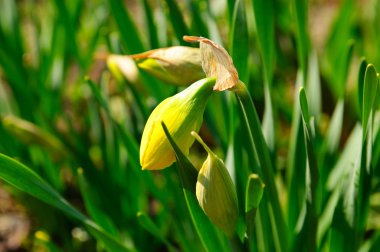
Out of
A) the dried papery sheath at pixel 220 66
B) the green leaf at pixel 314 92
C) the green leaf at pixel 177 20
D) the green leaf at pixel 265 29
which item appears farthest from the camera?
the green leaf at pixel 314 92

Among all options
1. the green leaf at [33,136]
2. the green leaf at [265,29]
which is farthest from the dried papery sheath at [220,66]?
the green leaf at [33,136]

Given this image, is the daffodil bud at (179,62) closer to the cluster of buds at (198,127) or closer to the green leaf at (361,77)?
the cluster of buds at (198,127)

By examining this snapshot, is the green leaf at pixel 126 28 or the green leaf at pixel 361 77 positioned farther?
the green leaf at pixel 126 28

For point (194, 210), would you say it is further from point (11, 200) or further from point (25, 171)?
point (11, 200)

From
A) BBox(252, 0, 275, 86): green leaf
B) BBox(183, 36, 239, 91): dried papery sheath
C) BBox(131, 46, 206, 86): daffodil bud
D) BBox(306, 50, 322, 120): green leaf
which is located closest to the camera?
BBox(183, 36, 239, 91): dried papery sheath

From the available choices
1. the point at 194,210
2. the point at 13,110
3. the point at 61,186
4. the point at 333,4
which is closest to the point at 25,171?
the point at 194,210

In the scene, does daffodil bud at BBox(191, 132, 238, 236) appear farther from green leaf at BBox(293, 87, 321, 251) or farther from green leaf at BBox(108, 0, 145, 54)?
green leaf at BBox(108, 0, 145, 54)

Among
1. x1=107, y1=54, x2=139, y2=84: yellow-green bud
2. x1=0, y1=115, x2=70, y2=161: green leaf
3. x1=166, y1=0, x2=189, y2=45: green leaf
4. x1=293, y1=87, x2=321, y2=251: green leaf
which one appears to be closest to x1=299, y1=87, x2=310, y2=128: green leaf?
x1=293, y1=87, x2=321, y2=251: green leaf
